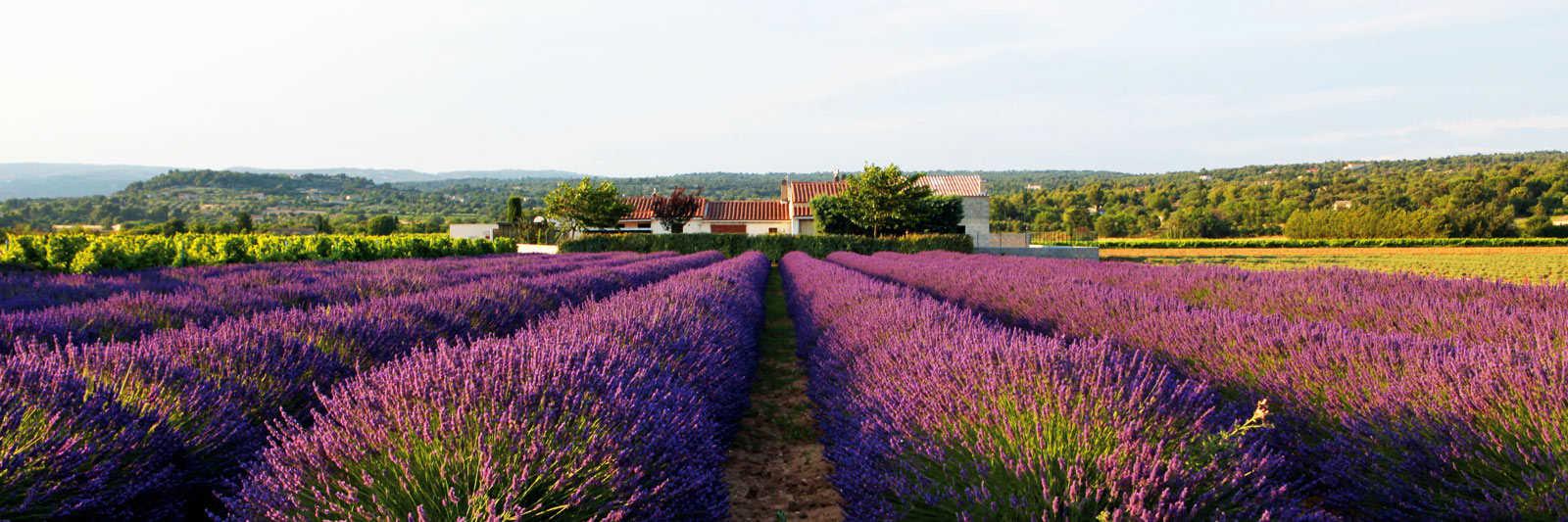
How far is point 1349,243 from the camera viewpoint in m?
45.1

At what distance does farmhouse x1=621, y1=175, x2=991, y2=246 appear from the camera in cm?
4381

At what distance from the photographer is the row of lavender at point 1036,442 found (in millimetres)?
1698

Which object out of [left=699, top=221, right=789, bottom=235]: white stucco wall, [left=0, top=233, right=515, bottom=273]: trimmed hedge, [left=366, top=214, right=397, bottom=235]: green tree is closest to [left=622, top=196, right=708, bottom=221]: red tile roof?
[left=699, top=221, right=789, bottom=235]: white stucco wall

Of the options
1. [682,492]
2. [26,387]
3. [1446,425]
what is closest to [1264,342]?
[1446,425]

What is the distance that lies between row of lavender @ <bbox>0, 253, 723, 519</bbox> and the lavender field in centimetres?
1

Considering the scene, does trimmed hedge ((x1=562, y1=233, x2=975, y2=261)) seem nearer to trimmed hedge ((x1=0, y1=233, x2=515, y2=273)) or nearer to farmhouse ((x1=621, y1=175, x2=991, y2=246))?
trimmed hedge ((x1=0, y1=233, x2=515, y2=273))

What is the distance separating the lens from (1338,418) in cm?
254

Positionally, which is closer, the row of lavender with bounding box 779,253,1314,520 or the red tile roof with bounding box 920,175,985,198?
the row of lavender with bounding box 779,253,1314,520

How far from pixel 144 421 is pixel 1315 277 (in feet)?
24.6

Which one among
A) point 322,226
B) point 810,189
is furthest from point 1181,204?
point 322,226

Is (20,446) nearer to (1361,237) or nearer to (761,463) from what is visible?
(761,463)

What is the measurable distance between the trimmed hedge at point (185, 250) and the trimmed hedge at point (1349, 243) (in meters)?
38.6

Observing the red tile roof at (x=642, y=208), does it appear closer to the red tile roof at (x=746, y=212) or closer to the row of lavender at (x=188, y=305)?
the red tile roof at (x=746, y=212)

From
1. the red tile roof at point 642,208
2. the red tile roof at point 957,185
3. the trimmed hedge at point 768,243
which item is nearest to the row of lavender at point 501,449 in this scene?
the trimmed hedge at point 768,243
